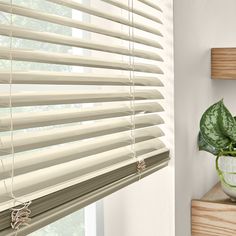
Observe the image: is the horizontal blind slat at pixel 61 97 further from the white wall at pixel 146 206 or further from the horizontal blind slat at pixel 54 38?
the white wall at pixel 146 206

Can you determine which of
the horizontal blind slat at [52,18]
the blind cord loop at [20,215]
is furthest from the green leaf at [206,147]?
the blind cord loop at [20,215]

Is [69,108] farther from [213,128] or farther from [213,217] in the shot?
[213,217]

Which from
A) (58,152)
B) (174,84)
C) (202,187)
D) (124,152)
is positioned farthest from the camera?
(202,187)

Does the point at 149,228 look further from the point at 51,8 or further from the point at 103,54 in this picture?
the point at 51,8

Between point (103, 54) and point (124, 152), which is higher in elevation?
point (103, 54)

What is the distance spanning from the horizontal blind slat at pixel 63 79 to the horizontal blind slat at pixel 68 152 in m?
0.09

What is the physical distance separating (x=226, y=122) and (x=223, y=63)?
1.11 feet

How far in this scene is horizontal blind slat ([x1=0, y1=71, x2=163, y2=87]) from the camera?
1.64 feet

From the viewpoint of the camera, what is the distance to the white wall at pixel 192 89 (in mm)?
1038

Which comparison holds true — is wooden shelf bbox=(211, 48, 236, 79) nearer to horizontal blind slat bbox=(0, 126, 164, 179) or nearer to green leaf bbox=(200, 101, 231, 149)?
green leaf bbox=(200, 101, 231, 149)

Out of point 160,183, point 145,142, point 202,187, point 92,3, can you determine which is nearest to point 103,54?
point 92,3

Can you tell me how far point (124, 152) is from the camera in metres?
0.80

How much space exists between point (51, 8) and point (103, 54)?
174mm

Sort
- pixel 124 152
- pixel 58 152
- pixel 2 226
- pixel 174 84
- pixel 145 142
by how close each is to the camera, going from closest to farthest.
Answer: pixel 2 226, pixel 58 152, pixel 124 152, pixel 145 142, pixel 174 84
